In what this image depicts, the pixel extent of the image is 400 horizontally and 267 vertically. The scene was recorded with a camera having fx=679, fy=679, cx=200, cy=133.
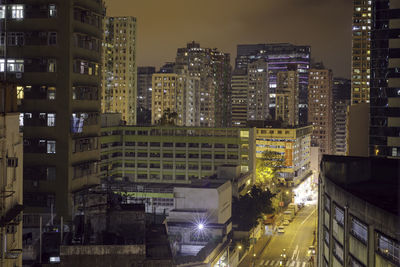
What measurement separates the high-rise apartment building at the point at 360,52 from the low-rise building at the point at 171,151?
228 feet

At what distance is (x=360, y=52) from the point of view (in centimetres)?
18225

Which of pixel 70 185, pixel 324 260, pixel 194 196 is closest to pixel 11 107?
pixel 324 260

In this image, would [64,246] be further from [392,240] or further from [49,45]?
[49,45]

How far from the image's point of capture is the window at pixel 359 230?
1148 inches

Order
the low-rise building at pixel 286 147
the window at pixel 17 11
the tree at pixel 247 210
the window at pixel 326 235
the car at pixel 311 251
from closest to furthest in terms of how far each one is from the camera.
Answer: the window at pixel 326 235 < the window at pixel 17 11 < the car at pixel 311 251 < the tree at pixel 247 210 < the low-rise building at pixel 286 147

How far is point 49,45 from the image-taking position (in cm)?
5078

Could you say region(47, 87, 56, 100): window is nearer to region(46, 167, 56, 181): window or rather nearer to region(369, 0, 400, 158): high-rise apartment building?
region(46, 167, 56, 181): window

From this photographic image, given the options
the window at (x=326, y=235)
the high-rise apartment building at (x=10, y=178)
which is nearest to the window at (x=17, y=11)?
the high-rise apartment building at (x=10, y=178)

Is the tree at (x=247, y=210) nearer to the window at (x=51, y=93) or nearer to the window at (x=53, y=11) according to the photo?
the window at (x=51, y=93)

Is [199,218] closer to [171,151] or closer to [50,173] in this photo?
[50,173]

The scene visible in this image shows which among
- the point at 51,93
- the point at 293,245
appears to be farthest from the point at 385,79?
the point at 51,93

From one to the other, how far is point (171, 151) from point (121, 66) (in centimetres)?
7569

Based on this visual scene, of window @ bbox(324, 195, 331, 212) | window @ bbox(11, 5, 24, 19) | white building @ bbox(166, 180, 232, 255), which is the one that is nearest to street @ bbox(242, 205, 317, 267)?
white building @ bbox(166, 180, 232, 255)

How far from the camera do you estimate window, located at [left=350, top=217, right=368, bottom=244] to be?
2917cm
